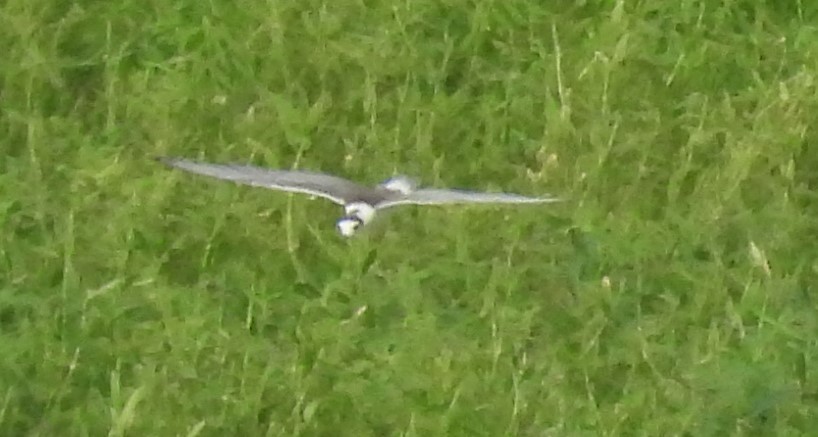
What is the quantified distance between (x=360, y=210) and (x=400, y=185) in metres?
0.07

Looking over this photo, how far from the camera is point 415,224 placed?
165 cm

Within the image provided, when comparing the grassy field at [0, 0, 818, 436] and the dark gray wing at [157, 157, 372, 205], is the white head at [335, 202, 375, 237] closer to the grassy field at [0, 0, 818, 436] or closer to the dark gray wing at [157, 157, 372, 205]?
the dark gray wing at [157, 157, 372, 205]

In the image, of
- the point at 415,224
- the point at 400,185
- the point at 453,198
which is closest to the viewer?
the point at 453,198

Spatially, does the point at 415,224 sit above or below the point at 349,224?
below

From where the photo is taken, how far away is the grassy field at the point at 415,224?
1.58 metres

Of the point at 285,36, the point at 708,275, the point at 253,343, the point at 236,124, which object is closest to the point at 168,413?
the point at 253,343

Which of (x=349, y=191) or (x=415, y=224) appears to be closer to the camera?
(x=349, y=191)

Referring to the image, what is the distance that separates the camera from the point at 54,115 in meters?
1.71

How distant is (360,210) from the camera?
1.44 meters

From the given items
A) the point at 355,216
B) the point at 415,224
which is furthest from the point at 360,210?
the point at 415,224

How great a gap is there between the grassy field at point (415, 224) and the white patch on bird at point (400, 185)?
11 cm

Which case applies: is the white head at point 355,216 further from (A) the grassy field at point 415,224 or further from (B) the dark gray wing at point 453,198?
(A) the grassy field at point 415,224

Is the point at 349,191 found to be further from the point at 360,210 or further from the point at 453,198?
the point at 453,198

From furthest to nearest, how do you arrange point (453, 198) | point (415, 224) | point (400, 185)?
point (415, 224) → point (400, 185) → point (453, 198)
